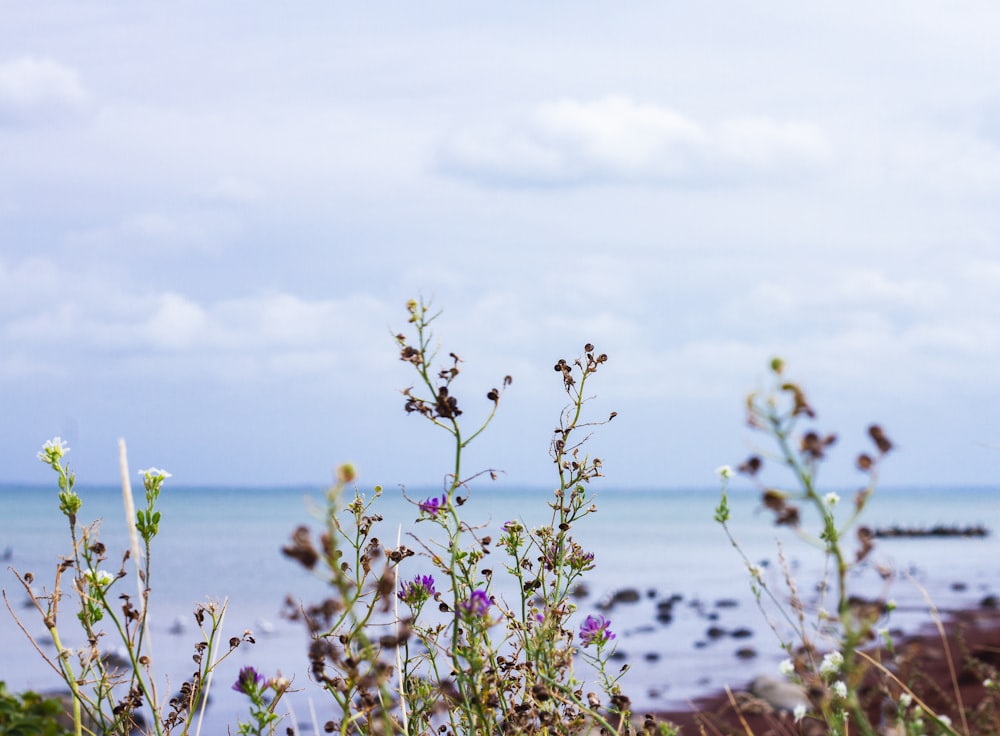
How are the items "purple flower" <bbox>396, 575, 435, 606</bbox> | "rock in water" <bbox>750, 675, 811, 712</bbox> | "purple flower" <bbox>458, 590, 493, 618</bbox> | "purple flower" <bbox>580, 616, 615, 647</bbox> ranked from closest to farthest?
"purple flower" <bbox>458, 590, 493, 618</bbox> → "purple flower" <bbox>396, 575, 435, 606</bbox> → "purple flower" <bbox>580, 616, 615, 647</bbox> → "rock in water" <bbox>750, 675, 811, 712</bbox>

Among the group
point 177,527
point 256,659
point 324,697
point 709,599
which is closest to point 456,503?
point 324,697

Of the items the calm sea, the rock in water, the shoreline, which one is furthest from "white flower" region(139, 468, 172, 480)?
the rock in water

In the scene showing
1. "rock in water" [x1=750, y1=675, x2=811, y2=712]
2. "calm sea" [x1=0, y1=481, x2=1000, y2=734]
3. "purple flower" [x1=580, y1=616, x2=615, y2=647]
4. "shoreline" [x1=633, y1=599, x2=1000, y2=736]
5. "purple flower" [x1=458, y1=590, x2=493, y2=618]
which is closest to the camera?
"purple flower" [x1=458, y1=590, x2=493, y2=618]

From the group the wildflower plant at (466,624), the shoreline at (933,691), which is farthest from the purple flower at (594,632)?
the shoreline at (933,691)

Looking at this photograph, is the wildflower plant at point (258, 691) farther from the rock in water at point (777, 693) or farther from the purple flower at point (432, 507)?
the rock in water at point (777, 693)

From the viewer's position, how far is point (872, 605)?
1107mm

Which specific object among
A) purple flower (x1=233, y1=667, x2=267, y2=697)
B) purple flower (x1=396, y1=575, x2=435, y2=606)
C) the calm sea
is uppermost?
purple flower (x1=396, y1=575, x2=435, y2=606)

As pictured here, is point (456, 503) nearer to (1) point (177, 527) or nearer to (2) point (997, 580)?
(2) point (997, 580)

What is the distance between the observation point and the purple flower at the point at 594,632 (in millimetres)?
2189

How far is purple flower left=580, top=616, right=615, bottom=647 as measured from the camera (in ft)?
7.18

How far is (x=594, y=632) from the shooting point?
2.20 meters

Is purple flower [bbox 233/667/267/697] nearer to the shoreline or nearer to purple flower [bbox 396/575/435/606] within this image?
purple flower [bbox 396/575/435/606]

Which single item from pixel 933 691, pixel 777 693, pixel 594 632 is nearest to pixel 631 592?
pixel 777 693

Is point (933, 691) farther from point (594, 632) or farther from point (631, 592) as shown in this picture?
point (631, 592)
